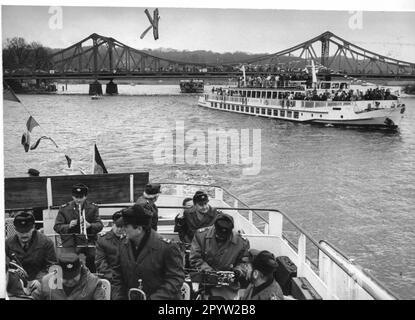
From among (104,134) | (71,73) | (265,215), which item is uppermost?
(71,73)

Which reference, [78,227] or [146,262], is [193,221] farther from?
[146,262]

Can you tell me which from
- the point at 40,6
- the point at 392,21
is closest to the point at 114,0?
the point at 40,6

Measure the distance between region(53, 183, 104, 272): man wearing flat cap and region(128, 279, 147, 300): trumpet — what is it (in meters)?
1.11

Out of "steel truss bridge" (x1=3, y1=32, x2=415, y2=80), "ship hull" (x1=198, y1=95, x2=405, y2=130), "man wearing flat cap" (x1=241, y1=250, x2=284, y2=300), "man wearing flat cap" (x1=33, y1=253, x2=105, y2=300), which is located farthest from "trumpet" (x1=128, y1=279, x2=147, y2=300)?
"ship hull" (x1=198, y1=95, x2=405, y2=130)

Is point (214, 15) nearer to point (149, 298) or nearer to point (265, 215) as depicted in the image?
point (149, 298)

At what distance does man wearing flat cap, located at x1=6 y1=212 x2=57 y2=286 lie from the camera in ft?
12.8

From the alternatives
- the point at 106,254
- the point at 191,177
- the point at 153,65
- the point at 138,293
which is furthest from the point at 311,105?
the point at 138,293

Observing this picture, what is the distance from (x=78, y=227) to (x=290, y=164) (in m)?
14.2

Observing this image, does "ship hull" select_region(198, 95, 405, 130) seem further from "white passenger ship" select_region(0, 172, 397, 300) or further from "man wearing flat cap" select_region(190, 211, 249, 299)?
Answer: "man wearing flat cap" select_region(190, 211, 249, 299)

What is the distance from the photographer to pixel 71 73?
36.6 feet

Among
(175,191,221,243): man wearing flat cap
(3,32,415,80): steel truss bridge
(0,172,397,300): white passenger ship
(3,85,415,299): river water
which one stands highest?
(3,32,415,80): steel truss bridge

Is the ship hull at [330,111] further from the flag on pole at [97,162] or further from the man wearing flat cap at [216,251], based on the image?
the man wearing flat cap at [216,251]

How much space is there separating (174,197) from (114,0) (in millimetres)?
3485

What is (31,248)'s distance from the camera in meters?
3.94
